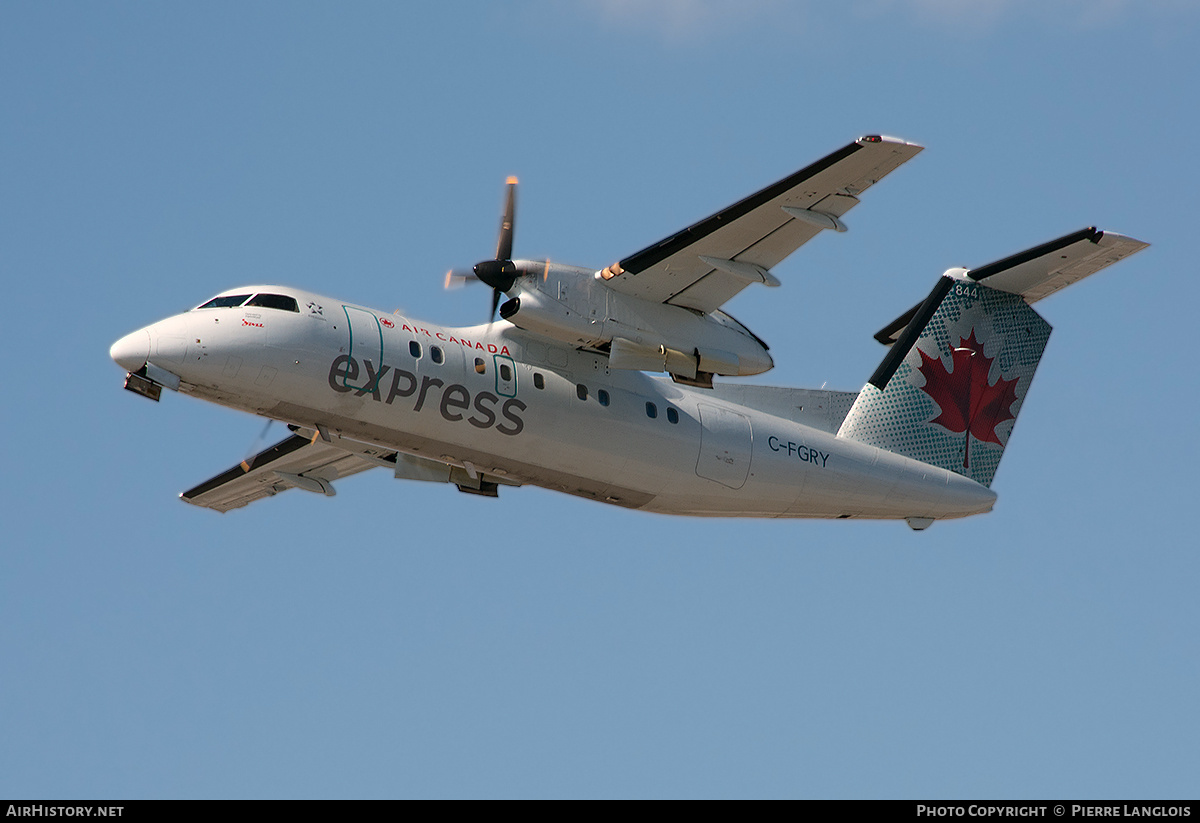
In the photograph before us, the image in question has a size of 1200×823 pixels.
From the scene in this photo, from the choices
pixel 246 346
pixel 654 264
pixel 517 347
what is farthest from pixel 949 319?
pixel 246 346

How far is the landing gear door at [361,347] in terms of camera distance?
47.6 feet

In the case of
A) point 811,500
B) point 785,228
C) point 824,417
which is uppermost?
point 785,228

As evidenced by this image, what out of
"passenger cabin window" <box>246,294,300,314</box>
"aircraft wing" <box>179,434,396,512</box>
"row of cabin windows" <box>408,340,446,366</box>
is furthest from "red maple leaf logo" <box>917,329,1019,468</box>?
"passenger cabin window" <box>246,294,300,314</box>

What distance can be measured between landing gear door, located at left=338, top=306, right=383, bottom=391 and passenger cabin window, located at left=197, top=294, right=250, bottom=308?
110 cm

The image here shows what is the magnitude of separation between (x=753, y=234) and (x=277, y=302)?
17.5 ft

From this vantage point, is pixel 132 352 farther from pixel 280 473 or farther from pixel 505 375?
pixel 280 473

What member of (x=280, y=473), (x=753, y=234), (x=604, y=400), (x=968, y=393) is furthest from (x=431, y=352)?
(x=968, y=393)

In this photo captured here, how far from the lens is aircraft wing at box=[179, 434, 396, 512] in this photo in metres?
18.5

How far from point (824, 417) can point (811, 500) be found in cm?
133

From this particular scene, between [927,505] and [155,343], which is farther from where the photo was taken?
[927,505]

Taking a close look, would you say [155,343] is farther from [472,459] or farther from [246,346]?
[472,459]

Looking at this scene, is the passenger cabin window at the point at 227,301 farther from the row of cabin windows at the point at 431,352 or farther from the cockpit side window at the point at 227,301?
the row of cabin windows at the point at 431,352
